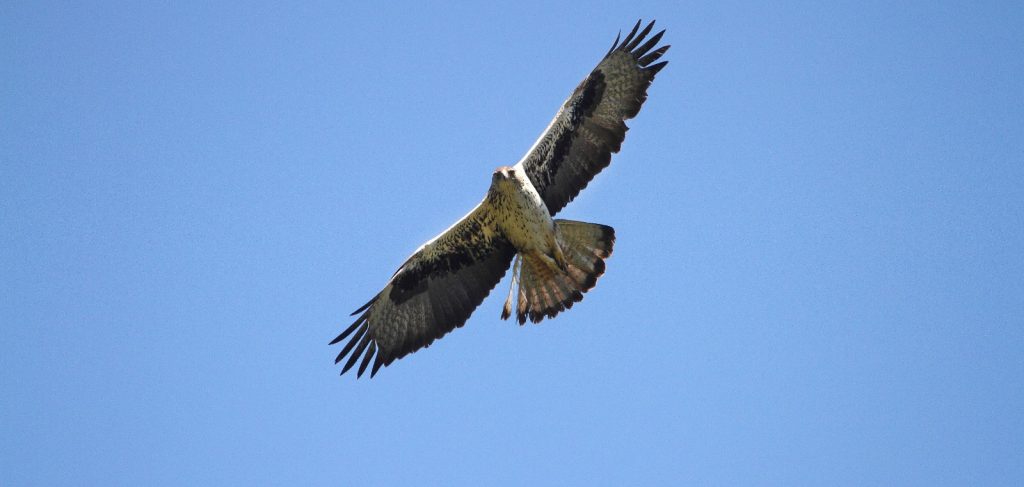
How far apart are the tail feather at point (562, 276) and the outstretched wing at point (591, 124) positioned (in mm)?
400

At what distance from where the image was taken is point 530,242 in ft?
35.5

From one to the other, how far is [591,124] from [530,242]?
114 centimetres

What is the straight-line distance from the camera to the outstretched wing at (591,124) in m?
10.8

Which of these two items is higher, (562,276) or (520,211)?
(520,211)

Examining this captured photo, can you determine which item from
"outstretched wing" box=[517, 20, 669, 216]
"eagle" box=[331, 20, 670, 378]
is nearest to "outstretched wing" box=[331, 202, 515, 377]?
"eagle" box=[331, 20, 670, 378]

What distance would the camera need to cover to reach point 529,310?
11.2 meters

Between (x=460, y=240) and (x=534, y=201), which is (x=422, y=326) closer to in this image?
(x=460, y=240)

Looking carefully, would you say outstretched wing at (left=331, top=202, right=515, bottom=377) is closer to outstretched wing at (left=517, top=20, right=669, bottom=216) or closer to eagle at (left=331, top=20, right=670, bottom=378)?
eagle at (left=331, top=20, right=670, bottom=378)

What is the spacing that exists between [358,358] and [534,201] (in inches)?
85.7

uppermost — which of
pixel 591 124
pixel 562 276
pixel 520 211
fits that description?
pixel 591 124

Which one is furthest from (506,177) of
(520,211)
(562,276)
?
(562,276)

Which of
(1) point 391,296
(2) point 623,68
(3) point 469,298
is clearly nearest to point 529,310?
(3) point 469,298

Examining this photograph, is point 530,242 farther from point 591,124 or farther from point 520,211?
point 591,124

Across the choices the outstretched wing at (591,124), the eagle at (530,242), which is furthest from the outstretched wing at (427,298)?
the outstretched wing at (591,124)
